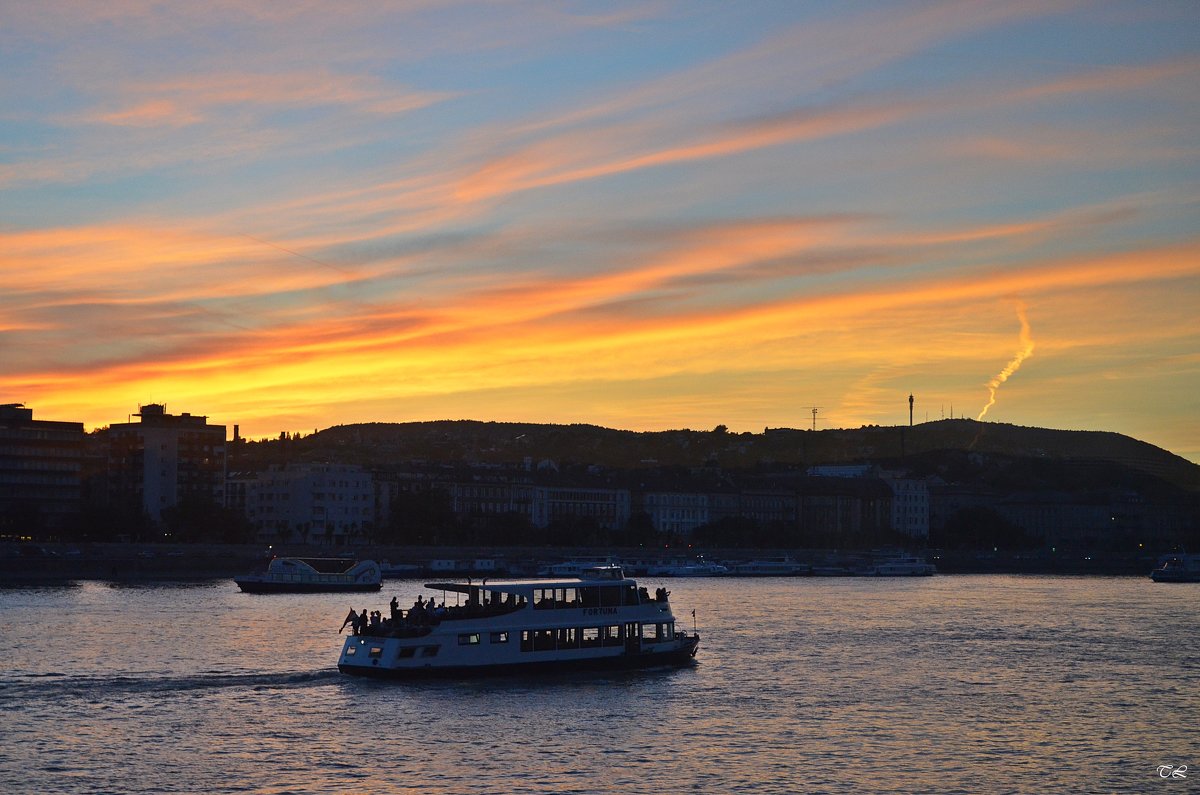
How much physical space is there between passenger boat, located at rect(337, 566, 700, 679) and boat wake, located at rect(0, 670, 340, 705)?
2.07 meters

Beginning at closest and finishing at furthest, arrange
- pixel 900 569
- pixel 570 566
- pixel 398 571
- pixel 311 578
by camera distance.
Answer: pixel 311 578 → pixel 570 566 → pixel 398 571 → pixel 900 569

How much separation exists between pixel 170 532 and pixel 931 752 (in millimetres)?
141159

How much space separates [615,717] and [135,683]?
17031mm

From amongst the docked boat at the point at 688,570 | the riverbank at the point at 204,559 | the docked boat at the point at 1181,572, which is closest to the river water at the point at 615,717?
the riverbank at the point at 204,559

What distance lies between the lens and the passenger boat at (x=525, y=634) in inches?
2165

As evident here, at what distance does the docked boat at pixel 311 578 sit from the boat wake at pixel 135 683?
205 ft

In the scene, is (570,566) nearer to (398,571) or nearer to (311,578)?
(398,571)

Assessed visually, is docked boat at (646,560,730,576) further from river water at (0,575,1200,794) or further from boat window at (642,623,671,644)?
boat window at (642,623,671,644)

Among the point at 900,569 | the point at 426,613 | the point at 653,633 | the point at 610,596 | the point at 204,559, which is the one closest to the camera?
the point at 426,613

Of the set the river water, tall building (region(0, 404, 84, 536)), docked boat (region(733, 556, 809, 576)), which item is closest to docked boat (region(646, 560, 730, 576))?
docked boat (region(733, 556, 809, 576))

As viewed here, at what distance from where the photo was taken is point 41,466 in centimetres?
17838

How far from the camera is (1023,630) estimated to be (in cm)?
8631

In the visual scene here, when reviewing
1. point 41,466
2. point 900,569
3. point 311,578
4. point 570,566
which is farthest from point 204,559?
point 900,569

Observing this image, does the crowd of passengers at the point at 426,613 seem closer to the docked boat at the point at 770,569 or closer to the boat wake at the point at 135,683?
the boat wake at the point at 135,683
